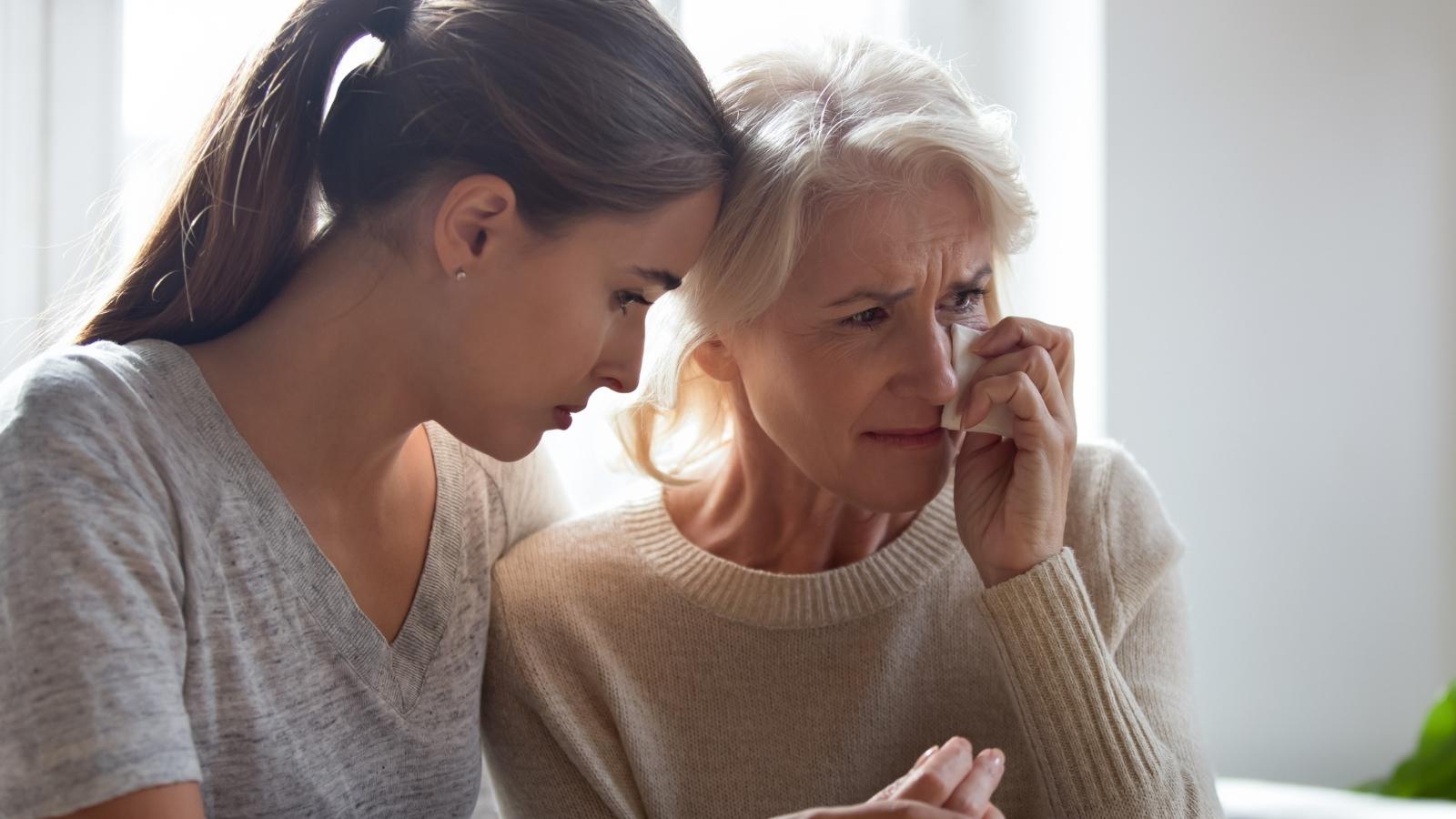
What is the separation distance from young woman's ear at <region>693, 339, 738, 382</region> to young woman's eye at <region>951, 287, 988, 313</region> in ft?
0.91

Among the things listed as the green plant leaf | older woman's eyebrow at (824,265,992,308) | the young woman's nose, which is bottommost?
the green plant leaf

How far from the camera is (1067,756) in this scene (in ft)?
4.62

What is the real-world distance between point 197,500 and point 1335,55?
86.7 inches

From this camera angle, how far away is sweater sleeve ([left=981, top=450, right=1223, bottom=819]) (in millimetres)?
1393

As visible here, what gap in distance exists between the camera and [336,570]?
4.50ft

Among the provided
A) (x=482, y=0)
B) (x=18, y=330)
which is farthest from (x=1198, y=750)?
(x=18, y=330)

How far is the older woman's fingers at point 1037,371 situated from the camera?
4.82 feet

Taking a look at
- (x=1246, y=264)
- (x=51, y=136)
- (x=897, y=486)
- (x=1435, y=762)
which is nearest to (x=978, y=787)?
(x=897, y=486)

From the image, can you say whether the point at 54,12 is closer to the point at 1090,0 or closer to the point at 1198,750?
the point at 1090,0

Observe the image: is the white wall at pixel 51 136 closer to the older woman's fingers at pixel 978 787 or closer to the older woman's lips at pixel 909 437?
the older woman's lips at pixel 909 437

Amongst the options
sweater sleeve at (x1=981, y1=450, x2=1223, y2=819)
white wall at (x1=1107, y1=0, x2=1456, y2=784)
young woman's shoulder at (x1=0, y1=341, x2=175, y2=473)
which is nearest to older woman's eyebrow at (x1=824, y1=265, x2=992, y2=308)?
sweater sleeve at (x1=981, y1=450, x2=1223, y2=819)

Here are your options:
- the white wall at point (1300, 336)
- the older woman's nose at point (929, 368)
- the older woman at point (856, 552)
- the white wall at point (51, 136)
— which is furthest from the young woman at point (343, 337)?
the white wall at point (1300, 336)

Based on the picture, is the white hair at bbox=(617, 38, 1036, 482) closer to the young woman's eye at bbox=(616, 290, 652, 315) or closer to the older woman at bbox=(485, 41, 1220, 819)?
the older woman at bbox=(485, 41, 1220, 819)

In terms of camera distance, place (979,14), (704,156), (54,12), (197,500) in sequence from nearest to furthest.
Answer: (197,500) → (704,156) → (54,12) → (979,14)
